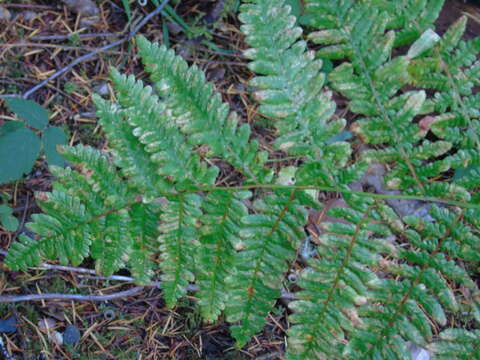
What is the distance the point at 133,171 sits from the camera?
1575 millimetres

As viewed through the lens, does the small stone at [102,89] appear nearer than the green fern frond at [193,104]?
No

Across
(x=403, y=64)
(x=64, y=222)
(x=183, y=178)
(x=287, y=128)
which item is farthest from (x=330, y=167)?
(x=64, y=222)

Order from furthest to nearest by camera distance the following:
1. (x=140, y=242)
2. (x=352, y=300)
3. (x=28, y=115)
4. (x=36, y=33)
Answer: (x=36, y=33) → (x=28, y=115) → (x=140, y=242) → (x=352, y=300)

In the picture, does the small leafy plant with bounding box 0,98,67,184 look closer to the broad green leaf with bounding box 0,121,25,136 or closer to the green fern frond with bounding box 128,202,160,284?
the broad green leaf with bounding box 0,121,25,136

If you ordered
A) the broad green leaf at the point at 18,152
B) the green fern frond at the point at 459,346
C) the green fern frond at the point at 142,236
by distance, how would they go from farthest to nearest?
the broad green leaf at the point at 18,152, the green fern frond at the point at 142,236, the green fern frond at the point at 459,346

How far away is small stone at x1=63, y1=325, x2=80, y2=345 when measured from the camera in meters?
2.29

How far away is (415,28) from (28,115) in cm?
183

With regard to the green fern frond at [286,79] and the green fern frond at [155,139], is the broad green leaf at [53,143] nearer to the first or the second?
the green fern frond at [155,139]

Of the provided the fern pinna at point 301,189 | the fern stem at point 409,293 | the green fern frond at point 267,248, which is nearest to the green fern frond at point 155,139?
the fern pinna at point 301,189

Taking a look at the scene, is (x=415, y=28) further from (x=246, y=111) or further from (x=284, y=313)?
(x=284, y=313)

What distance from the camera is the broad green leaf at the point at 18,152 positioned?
221 cm

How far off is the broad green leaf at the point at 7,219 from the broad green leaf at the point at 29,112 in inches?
17.4

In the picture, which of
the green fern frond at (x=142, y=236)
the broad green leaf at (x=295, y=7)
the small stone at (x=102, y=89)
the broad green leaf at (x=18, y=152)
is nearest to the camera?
the green fern frond at (x=142, y=236)

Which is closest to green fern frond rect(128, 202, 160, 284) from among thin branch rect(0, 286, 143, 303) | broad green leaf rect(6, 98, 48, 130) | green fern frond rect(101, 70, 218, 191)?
green fern frond rect(101, 70, 218, 191)
